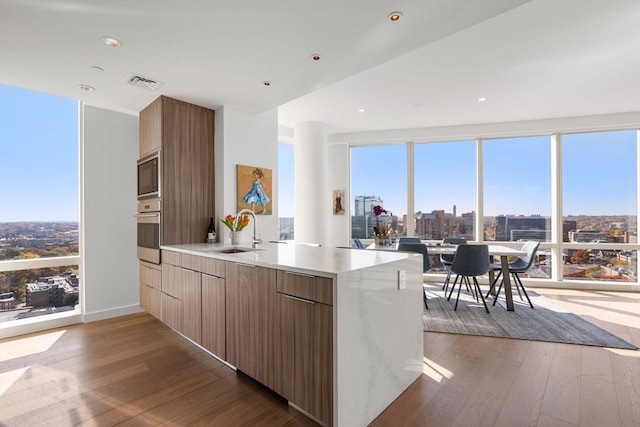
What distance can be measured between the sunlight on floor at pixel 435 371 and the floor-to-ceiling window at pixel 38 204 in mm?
3760

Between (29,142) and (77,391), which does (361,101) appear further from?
(77,391)

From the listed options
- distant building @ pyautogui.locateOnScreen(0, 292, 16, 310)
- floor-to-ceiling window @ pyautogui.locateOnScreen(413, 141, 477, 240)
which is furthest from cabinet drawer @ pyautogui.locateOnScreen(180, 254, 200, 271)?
floor-to-ceiling window @ pyautogui.locateOnScreen(413, 141, 477, 240)

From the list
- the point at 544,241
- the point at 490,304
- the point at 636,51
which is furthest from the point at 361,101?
the point at 544,241

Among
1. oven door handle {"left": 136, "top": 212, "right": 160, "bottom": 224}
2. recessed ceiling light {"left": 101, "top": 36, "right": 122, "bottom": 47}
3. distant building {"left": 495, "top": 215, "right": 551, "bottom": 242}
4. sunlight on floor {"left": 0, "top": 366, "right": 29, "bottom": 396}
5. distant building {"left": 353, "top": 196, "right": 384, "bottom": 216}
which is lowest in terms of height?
sunlight on floor {"left": 0, "top": 366, "right": 29, "bottom": 396}

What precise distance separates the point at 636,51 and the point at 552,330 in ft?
9.59

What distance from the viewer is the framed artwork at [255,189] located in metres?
3.48

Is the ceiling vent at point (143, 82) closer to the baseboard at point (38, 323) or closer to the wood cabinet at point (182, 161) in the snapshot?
the wood cabinet at point (182, 161)

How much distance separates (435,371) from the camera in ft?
7.29

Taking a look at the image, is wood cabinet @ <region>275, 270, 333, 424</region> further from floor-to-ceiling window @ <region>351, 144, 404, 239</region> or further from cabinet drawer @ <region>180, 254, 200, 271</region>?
floor-to-ceiling window @ <region>351, 144, 404, 239</region>

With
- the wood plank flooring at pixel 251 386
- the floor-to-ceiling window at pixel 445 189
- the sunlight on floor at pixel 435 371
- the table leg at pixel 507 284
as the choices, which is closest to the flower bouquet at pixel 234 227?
the wood plank flooring at pixel 251 386

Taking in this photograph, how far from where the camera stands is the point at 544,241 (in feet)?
17.1

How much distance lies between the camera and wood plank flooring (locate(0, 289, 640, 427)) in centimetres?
171

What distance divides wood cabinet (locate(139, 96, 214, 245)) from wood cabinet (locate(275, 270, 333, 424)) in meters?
1.96

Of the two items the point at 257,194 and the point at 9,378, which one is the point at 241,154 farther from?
the point at 9,378
